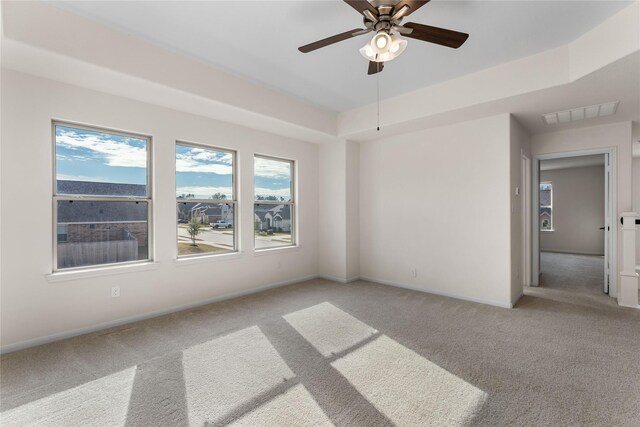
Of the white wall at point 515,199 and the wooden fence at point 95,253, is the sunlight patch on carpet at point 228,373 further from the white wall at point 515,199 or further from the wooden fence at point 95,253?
the white wall at point 515,199

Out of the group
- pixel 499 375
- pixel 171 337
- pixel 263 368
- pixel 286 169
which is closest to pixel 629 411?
pixel 499 375

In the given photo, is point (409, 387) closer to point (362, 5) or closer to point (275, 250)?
point (362, 5)

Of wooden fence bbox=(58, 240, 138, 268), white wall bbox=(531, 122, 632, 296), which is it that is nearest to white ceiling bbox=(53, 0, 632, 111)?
wooden fence bbox=(58, 240, 138, 268)

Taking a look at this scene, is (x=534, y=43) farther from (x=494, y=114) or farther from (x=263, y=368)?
(x=263, y=368)

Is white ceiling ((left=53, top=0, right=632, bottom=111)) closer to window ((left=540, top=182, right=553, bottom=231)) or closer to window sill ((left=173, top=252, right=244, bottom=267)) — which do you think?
window sill ((left=173, top=252, right=244, bottom=267))

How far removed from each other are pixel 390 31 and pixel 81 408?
10.6ft

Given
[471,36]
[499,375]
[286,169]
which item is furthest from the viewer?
[286,169]

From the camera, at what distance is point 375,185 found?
5.04 metres

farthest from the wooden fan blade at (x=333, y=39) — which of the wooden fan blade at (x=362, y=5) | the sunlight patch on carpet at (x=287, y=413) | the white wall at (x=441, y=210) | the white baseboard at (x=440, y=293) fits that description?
the white baseboard at (x=440, y=293)

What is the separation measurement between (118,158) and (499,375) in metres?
4.16

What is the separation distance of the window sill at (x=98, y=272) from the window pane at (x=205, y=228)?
44cm

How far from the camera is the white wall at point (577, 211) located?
786cm

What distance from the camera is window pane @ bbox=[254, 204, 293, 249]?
4.62 m

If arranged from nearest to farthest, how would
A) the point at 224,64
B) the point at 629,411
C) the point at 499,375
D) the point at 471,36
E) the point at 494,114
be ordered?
the point at 629,411 → the point at 499,375 → the point at 471,36 → the point at 224,64 → the point at 494,114
